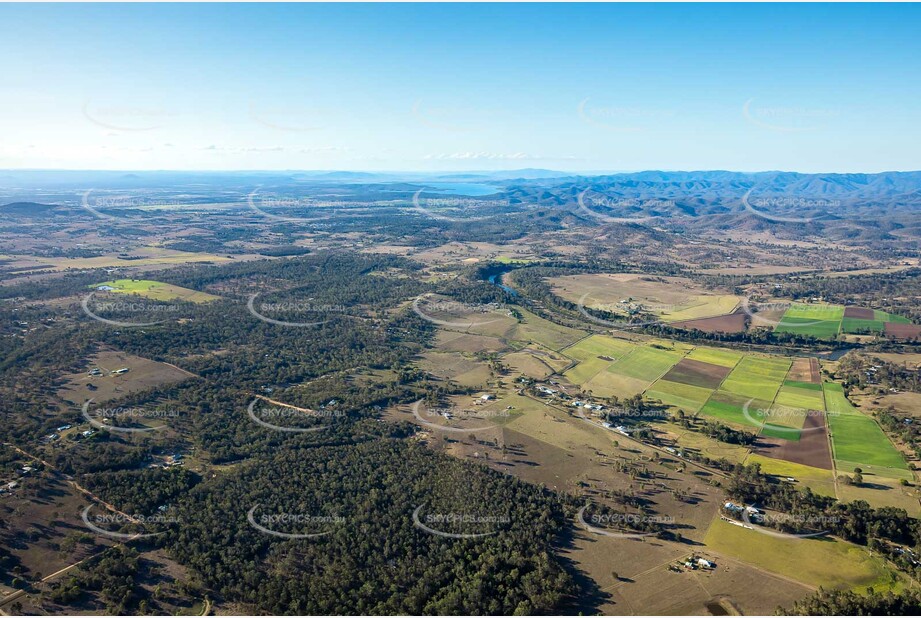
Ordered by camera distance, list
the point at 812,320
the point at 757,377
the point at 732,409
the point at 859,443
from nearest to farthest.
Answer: the point at 859,443, the point at 732,409, the point at 757,377, the point at 812,320

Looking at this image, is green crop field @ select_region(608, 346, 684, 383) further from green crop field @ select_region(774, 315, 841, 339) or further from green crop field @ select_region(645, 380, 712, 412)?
green crop field @ select_region(774, 315, 841, 339)

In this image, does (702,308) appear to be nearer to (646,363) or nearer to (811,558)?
(646,363)

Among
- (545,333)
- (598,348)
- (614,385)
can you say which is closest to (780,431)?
(614,385)

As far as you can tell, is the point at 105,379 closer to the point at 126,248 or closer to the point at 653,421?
the point at 653,421

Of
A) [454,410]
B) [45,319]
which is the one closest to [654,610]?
[454,410]

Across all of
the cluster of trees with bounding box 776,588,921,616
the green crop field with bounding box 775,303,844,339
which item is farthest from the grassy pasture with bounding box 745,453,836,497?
the green crop field with bounding box 775,303,844,339

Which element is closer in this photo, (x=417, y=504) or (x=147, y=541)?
(x=147, y=541)

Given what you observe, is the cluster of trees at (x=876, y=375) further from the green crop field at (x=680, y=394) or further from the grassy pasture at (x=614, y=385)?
the grassy pasture at (x=614, y=385)

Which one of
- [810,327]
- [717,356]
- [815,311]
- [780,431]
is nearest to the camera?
[780,431]
